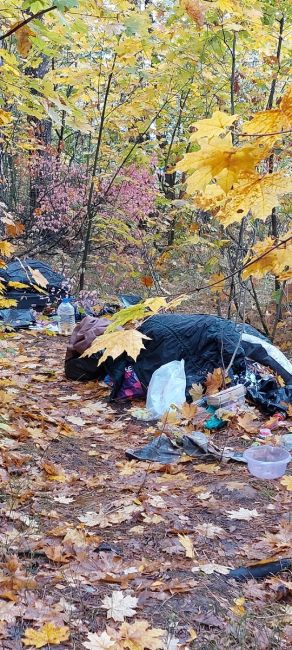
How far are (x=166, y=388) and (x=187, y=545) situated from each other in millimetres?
2260

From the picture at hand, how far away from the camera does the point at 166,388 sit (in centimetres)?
498

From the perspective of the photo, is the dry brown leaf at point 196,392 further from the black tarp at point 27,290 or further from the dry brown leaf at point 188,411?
the black tarp at point 27,290

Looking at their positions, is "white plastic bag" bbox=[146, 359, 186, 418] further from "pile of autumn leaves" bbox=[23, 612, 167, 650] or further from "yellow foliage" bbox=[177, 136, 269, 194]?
"yellow foliage" bbox=[177, 136, 269, 194]


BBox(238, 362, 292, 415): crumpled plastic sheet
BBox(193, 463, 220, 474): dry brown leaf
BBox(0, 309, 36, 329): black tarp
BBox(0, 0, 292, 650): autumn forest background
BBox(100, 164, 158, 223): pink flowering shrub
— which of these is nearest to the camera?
BBox(0, 0, 292, 650): autumn forest background

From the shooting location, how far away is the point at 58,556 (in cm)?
259

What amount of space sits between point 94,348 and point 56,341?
5406mm

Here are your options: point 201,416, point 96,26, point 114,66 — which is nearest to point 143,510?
point 201,416

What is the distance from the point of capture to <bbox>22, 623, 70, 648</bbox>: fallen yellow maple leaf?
2.00 meters

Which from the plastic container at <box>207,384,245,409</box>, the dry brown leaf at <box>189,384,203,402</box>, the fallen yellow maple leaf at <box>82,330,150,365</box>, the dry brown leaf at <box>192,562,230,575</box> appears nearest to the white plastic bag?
the dry brown leaf at <box>189,384,203,402</box>

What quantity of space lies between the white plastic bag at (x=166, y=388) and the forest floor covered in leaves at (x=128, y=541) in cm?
25

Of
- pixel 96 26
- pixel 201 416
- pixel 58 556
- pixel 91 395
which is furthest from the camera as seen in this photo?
pixel 96 26

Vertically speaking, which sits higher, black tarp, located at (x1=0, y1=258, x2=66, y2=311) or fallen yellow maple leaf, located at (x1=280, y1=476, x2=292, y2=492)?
black tarp, located at (x1=0, y1=258, x2=66, y2=311)

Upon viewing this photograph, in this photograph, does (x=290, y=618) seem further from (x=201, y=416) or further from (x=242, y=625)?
(x=201, y=416)

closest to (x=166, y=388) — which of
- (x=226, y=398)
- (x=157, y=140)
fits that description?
(x=226, y=398)
